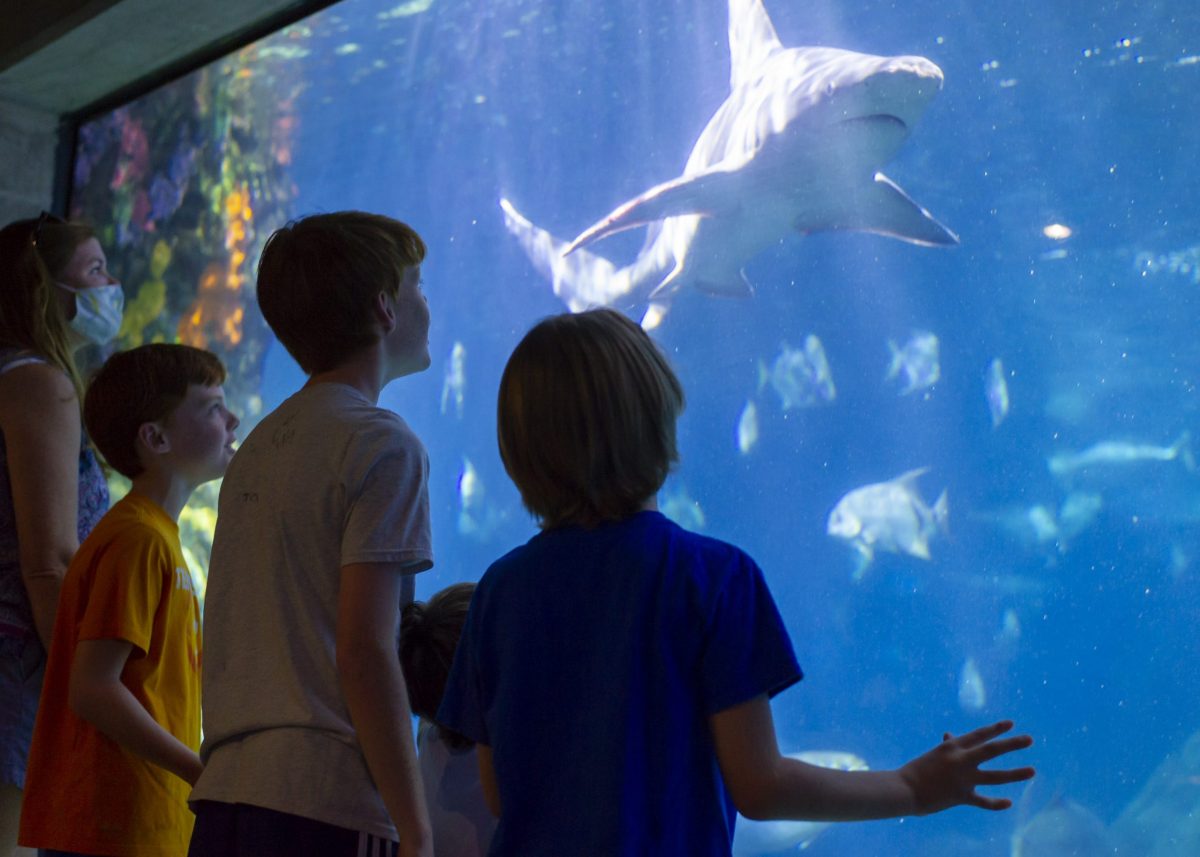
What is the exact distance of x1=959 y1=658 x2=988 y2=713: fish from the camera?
54.5 feet

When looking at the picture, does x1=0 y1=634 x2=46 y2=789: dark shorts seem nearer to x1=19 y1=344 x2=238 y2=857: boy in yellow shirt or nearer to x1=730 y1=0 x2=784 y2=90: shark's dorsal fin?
x1=19 y1=344 x2=238 y2=857: boy in yellow shirt

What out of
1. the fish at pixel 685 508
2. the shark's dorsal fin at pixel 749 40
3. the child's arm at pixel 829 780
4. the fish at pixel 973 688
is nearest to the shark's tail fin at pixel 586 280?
the fish at pixel 685 508

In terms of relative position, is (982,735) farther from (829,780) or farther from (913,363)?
(913,363)

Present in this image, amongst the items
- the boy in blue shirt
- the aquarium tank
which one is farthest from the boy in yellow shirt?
the aquarium tank

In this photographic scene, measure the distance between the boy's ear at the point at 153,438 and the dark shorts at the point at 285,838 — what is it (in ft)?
3.08

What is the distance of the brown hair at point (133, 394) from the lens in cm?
208

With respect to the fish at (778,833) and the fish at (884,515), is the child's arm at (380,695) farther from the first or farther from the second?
the fish at (884,515)

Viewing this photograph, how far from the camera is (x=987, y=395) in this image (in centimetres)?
1728

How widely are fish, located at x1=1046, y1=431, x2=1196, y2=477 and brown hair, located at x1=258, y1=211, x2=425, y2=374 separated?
1553 centimetres

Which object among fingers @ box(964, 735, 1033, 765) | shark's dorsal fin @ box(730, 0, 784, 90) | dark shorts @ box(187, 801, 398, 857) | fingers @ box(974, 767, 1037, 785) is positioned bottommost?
dark shorts @ box(187, 801, 398, 857)

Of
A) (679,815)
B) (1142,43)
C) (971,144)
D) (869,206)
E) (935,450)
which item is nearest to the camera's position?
(679,815)

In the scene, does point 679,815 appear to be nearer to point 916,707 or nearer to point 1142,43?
point 1142,43

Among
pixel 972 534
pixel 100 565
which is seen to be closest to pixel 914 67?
pixel 100 565

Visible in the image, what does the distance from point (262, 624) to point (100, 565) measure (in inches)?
24.6
